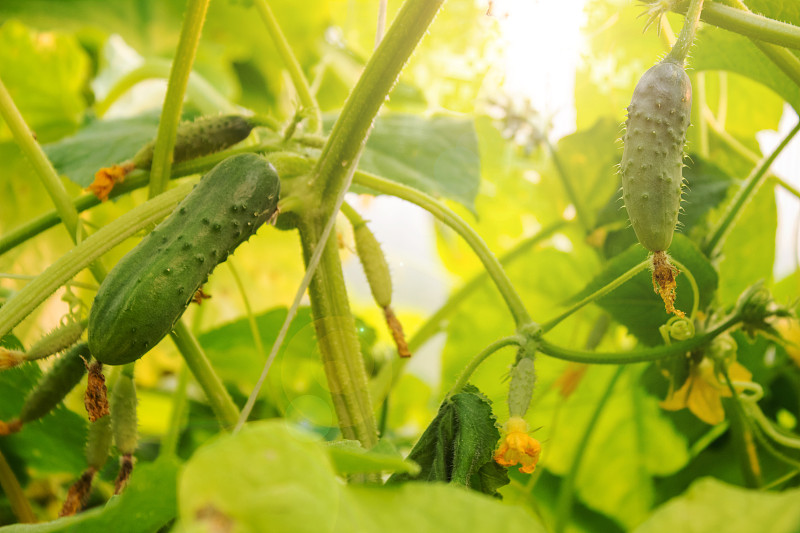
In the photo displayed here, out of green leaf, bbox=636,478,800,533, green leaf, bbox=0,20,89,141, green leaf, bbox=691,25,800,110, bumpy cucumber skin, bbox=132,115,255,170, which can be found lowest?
green leaf, bbox=636,478,800,533

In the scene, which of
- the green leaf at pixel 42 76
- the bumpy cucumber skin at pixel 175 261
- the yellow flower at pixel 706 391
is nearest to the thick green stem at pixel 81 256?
the bumpy cucumber skin at pixel 175 261

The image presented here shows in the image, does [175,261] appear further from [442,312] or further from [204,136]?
[442,312]

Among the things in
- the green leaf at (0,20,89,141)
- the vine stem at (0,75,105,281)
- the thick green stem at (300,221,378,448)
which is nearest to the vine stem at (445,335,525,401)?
the thick green stem at (300,221,378,448)

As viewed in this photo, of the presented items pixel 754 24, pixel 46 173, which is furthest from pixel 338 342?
pixel 754 24

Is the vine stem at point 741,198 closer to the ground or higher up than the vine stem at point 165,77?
closer to the ground

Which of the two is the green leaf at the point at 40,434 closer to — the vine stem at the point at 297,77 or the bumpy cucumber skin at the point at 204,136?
the bumpy cucumber skin at the point at 204,136

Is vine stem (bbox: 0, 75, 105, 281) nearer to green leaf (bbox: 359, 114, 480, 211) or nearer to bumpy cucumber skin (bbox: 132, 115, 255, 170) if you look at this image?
bumpy cucumber skin (bbox: 132, 115, 255, 170)
